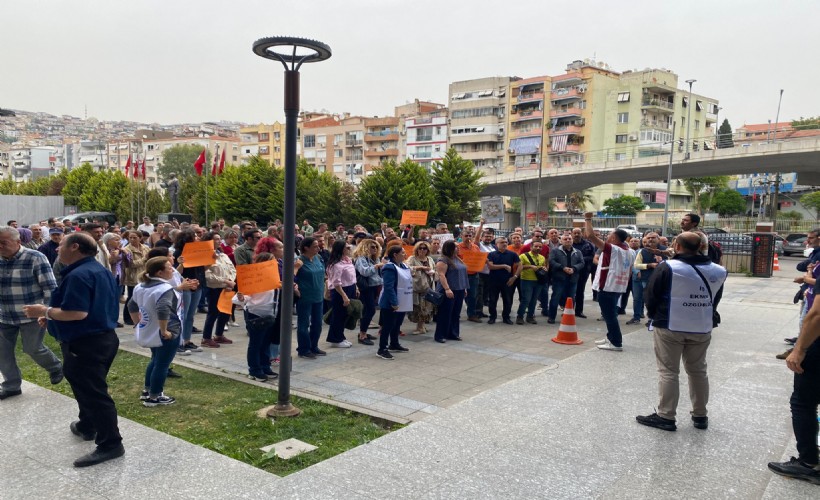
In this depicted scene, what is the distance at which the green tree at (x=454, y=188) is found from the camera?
39.8 metres

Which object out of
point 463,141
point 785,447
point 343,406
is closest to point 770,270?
point 785,447

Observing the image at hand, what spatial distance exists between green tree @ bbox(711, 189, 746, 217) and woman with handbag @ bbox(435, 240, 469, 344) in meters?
72.2

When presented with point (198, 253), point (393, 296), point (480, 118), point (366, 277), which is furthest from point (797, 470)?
point (480, 118)

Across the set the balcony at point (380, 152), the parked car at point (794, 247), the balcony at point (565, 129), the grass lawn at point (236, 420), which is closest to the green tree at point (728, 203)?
the balcony at point (565, 129)

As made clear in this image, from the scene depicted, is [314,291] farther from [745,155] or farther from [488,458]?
[745,155]

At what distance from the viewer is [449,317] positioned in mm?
9672

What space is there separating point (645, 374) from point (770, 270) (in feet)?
56.6

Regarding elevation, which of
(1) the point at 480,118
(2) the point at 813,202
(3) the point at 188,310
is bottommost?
(3) the point at 188,310

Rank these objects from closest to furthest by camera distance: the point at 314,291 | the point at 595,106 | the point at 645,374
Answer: the point at 645,374
the point at 314,291
the point at 595,106

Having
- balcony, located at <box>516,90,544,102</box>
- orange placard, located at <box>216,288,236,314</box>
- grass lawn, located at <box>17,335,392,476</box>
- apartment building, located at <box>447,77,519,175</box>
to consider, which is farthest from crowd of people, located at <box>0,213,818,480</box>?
apartment building, located at <box>447,77,519,175</box>

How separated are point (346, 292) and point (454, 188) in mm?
31492

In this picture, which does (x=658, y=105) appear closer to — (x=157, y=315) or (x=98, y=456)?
(x=157, y=315)

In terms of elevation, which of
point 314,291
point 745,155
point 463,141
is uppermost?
point 463,141

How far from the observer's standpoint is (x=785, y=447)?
5.11 meters
